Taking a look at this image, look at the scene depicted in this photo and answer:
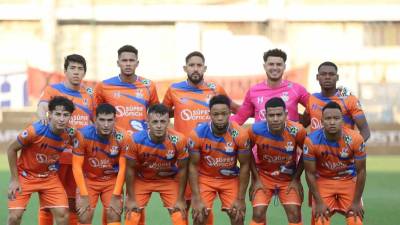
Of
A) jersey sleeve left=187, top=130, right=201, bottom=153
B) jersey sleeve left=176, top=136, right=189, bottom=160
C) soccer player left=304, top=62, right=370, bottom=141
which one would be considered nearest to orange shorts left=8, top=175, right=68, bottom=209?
jersey sleeve left=176, top=136, right=189, bottom=160

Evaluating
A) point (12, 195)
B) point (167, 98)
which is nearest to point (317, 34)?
point (167, 98)

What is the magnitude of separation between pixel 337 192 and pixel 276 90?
1.25 m

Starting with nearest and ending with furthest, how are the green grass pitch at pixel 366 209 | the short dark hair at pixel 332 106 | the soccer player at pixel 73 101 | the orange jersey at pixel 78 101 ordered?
the short dark hair at pixel 332 106 < the soccer player at pixel 73 101 < the orange jersey at pixel 78 101 < the green grass pitch at pixel 366 209

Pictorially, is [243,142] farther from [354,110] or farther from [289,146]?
[354,110]

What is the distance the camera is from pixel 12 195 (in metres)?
8.08

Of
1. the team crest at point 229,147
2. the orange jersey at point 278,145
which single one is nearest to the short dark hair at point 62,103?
the team crest at point 229,147

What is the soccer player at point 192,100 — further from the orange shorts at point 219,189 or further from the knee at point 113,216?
the knee at point 113,216

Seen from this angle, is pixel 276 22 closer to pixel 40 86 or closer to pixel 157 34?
pixel 157 34

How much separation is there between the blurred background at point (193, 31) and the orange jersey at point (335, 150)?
568 inches

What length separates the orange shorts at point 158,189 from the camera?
27.0ft

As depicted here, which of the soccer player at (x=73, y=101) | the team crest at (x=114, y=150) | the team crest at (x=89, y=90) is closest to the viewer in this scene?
the team crest at (x=114, y=150)

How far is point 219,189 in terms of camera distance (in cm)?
823

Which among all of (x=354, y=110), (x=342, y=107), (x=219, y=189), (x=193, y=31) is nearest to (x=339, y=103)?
(x=342, y=107)

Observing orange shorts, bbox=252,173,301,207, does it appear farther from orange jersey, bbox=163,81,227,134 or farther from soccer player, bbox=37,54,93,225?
soccer player, bbox=37,54,93,225
